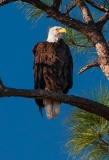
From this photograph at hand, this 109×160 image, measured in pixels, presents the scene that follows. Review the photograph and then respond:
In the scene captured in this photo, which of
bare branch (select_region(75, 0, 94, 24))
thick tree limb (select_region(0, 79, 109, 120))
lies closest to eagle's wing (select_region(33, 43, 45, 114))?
bare branch (select_region(75, 0, 94, 24))

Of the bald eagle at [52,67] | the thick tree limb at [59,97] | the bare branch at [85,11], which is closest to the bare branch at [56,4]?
the bare branch at [85,11]

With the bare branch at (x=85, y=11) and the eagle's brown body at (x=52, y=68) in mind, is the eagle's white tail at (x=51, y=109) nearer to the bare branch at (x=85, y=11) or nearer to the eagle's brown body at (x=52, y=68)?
the eagle's brown body at (x=52, y=68)

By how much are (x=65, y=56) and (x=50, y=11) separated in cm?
60

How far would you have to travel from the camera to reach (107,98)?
2.54 m

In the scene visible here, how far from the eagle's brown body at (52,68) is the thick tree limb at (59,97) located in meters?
0.95

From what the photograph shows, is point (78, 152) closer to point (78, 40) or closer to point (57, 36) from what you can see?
point (78, 40)

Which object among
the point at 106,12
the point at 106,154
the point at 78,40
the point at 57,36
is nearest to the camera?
the point at 106,154

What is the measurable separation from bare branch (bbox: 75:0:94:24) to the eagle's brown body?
37cm

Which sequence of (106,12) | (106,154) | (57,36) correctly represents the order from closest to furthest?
(106,154), (106,12), (57,36)

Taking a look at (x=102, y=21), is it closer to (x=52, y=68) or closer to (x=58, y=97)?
(x=52, y=68)

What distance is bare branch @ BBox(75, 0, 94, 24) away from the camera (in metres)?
2.64

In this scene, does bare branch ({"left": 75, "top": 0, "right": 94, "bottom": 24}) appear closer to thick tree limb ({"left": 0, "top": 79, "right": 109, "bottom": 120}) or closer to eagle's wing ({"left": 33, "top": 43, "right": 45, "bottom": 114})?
eagle's wing ({"left": 33, "top": 43, "right": 45, "bottom": 114})

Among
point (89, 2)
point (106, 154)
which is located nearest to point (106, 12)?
point (89, 2)

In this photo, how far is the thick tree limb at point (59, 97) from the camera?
73.8 inches
